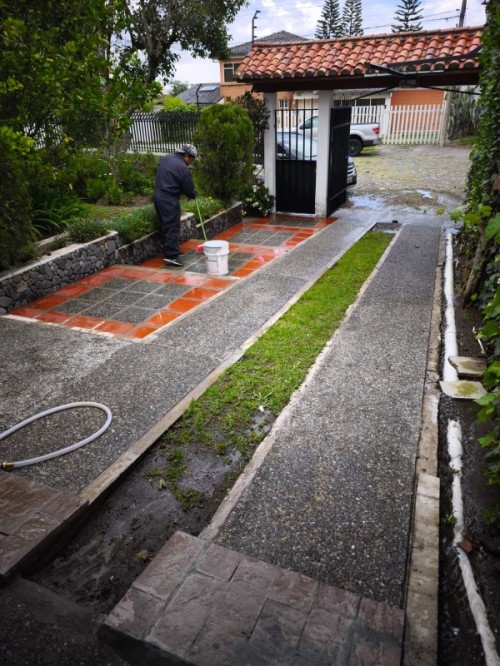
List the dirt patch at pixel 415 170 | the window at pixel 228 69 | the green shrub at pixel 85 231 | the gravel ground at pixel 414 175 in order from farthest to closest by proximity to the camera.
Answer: the window at pixel 228 69 → the dirt patch at pixel 415 170 → the gravel ground at pixel 414 175 → the green shrub at pixel 85 231

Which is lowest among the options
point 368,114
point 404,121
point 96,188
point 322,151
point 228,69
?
point 96,188

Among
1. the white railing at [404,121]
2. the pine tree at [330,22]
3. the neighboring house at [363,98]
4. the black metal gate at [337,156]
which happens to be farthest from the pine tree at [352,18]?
the black metal gate at [337,156]

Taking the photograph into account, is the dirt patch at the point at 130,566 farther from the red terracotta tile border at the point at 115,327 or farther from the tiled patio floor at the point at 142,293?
the tiled patio floor at the point at 142,293

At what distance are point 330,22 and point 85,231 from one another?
192 feet

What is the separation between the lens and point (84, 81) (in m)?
5.93

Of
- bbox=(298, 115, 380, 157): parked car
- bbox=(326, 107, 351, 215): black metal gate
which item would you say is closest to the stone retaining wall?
bbox=(326, 107, 351, 215): black metal gate

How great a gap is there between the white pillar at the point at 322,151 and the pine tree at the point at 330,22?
51431 millimetres

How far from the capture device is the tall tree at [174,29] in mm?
13219

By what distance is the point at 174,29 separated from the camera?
13.9m

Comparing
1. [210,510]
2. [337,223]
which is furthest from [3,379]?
[337,223]

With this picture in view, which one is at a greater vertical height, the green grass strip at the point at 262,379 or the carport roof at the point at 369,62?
the carport roof at the point at 369,62

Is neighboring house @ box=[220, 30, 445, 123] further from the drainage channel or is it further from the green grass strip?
the drainage channel

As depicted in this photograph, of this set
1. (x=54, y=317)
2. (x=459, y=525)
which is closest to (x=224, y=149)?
(x=54, y=317)

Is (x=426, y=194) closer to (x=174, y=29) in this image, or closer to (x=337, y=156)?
(x=337, y=156)
